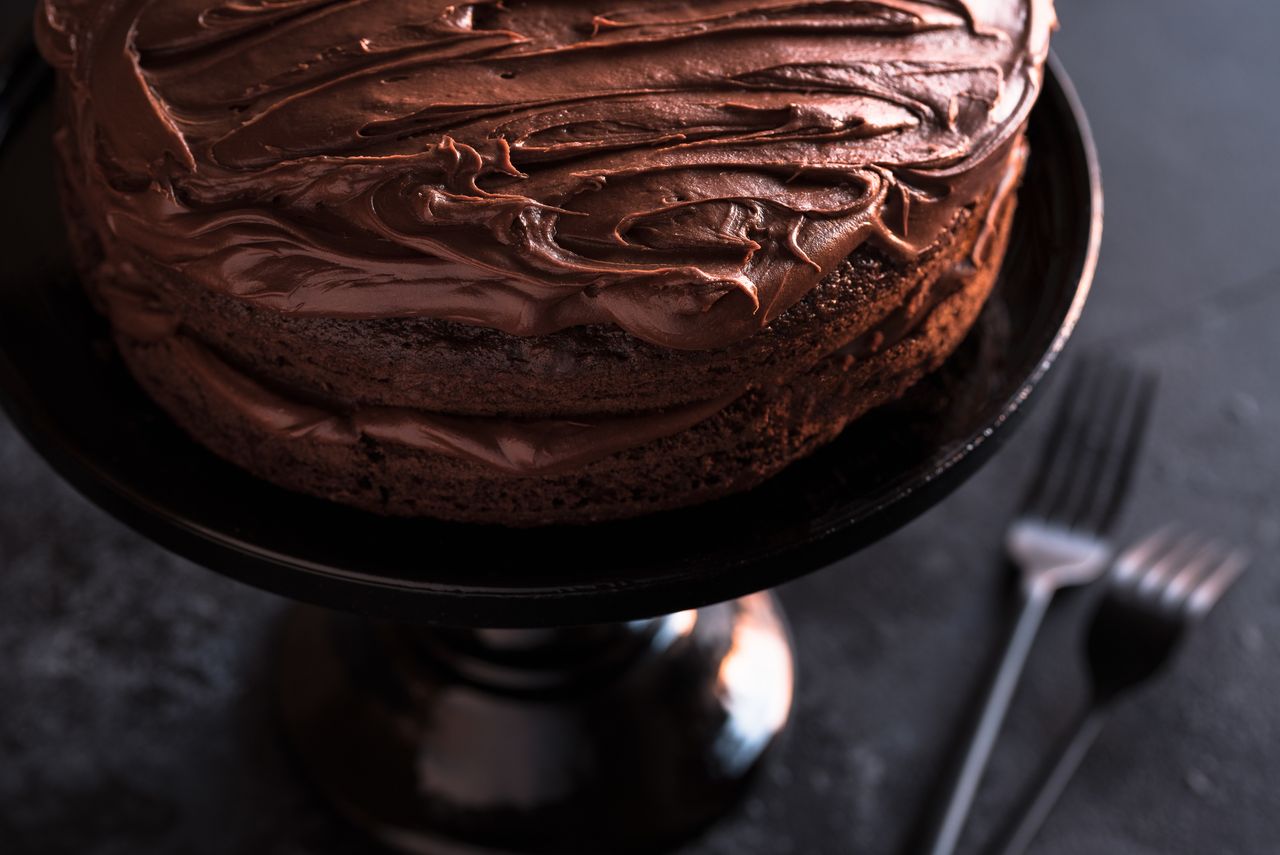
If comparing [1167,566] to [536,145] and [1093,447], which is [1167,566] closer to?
[1093,447]

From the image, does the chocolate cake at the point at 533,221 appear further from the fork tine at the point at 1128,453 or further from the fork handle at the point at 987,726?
the fork tine at the point at 1128,453

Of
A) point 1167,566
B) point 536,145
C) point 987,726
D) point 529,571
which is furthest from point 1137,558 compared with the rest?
point 536,145

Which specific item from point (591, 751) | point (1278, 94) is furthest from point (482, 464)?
point (1278, 94)

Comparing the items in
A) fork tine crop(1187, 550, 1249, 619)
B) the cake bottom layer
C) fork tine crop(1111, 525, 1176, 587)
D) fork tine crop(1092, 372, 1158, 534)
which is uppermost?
the cake bottom layer

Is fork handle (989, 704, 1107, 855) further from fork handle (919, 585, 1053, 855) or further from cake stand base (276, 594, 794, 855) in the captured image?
cake stand base (276, 594, 794, 855)

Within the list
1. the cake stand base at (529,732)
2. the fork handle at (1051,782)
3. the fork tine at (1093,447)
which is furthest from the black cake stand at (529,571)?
the fork tine at (1093,447)

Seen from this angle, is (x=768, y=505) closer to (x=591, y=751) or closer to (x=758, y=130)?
(x=758, y=130)

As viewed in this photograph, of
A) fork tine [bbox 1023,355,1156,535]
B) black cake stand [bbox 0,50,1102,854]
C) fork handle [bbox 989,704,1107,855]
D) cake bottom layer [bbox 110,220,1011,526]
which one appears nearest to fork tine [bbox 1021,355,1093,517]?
fork tine [bbox 1023,355,1156,535]
